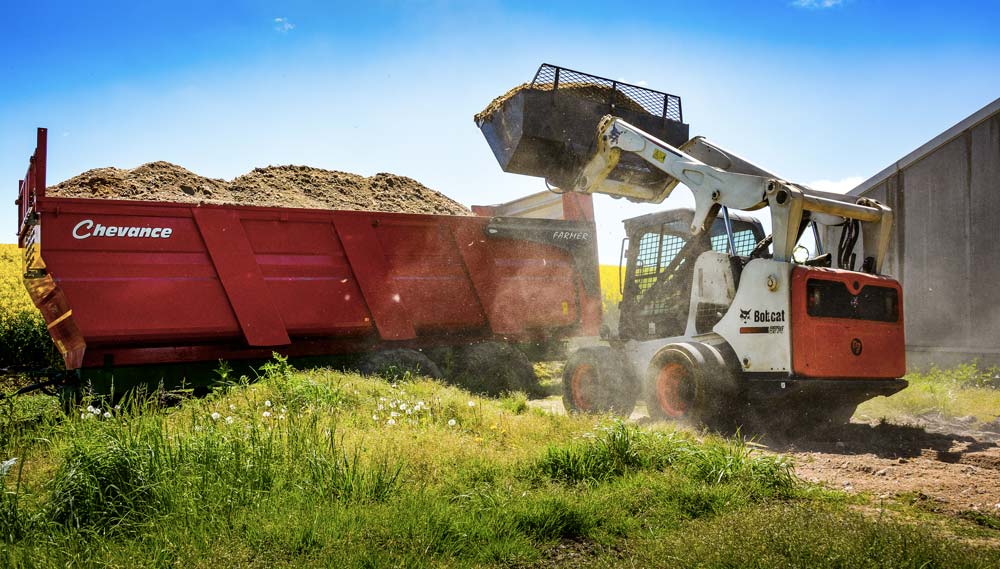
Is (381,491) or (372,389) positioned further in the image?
(372,389)

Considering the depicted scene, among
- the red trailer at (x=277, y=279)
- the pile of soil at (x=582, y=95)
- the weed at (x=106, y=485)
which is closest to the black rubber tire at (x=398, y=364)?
the red trailer at (x=277, y=279)

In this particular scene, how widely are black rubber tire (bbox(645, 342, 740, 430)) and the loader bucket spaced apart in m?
2.41

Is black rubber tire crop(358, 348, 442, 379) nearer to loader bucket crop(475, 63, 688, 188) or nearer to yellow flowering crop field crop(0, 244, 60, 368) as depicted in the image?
loader bucket crop(475, 63, 688, 188)

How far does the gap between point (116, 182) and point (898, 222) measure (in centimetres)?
1164

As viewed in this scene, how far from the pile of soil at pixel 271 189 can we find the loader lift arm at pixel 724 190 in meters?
3.77

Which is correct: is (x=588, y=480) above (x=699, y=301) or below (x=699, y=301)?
below

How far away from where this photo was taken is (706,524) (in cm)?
355

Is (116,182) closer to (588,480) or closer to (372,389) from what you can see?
(372,389)

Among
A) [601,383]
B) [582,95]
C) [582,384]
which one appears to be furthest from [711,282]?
[582,95]

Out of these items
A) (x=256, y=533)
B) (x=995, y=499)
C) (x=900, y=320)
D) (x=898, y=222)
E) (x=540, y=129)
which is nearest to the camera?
(x=256, y=533)

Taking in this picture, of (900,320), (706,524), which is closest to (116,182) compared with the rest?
(706,524)

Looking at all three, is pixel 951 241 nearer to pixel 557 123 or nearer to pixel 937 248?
pixel 937 248

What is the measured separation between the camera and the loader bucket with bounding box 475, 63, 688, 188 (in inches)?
305

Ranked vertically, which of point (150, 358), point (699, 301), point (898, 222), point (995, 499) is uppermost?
point (898, 222)
